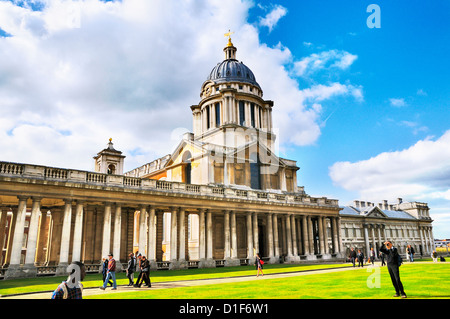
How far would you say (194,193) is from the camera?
110 feet

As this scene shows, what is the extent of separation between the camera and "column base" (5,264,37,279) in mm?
22636

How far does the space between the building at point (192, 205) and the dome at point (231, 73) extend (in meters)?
0.23

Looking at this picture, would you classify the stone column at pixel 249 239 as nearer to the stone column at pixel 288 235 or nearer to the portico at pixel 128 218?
the portico at pixel 128 218

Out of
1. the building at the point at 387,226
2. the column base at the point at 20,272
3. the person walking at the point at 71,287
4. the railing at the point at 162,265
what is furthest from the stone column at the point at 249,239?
the building at the point at 387,226

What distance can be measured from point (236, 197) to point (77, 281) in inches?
1192

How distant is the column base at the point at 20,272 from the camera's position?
74.3ft

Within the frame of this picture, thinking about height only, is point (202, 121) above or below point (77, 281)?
above

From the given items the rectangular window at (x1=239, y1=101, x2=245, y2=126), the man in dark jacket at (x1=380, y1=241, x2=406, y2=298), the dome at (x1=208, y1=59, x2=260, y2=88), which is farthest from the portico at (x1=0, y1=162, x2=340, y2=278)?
the dome at (x1=208, y1=59, x2=260, y2=88)

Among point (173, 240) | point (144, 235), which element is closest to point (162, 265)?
point (173, 240)

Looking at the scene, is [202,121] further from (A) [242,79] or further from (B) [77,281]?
(B) [77,281]

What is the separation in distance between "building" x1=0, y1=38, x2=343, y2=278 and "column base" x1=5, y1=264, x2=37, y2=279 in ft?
0.21

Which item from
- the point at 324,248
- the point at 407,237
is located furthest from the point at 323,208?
the point at 407,237

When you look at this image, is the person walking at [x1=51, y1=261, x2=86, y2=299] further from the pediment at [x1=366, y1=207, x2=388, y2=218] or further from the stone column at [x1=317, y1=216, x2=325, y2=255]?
the pediment at [x1=366, y1=207, x2=388, y2=218]

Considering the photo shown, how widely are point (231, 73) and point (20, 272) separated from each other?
49.0m
